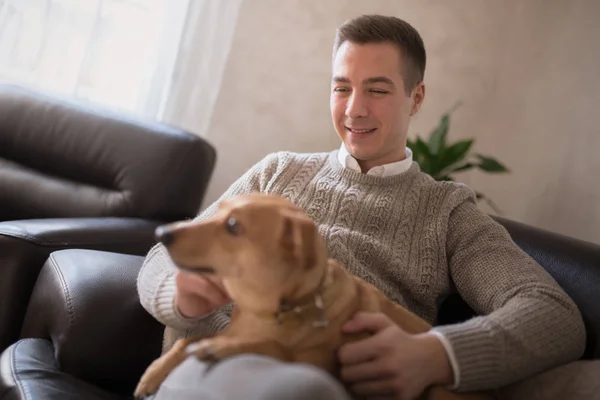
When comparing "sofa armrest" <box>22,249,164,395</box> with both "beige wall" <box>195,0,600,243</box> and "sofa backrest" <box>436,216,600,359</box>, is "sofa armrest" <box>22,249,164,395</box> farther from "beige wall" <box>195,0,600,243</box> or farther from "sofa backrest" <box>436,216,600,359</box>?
"beige wall" <box>195,0,600,243</box>

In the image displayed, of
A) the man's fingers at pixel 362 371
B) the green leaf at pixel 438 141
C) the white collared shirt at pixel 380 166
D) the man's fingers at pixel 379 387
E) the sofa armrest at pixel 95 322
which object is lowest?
the sofa armrest at pixel 95 322

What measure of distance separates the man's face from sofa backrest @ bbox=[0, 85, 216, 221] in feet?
2.09

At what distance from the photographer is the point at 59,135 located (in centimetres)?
189

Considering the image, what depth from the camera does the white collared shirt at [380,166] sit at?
1.33 m

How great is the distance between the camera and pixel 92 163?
1.85 metres

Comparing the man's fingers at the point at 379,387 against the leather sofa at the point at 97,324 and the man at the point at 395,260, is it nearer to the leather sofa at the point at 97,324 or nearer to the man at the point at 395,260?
the man at the point at 395,260

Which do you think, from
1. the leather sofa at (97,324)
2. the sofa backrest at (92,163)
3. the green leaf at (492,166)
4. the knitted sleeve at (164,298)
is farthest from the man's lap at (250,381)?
the green leaf at (492,166)

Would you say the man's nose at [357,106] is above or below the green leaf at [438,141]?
above

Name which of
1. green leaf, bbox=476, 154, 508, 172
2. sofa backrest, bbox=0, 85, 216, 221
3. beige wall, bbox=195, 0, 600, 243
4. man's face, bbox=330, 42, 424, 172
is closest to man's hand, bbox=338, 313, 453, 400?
man's face, bbox=330, 42, 424, 172

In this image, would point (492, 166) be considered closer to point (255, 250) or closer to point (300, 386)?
point (255, 250)

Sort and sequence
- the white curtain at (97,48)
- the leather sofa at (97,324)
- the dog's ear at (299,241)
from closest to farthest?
the dog's ear at (299,241) → the leather sofa at (97,324) → the white curtain at (97,48)

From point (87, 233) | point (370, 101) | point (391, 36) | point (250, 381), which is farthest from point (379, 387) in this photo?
point (87, 233)

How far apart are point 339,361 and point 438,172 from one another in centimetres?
149

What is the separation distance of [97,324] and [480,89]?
6.87 feet
